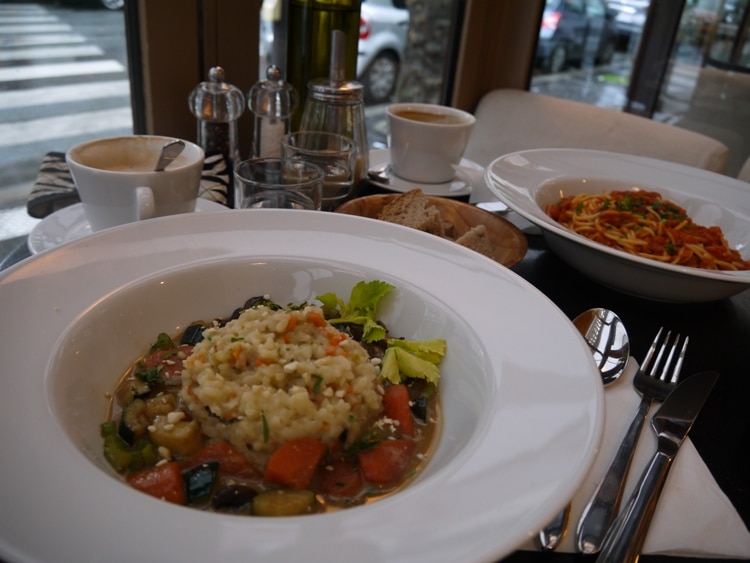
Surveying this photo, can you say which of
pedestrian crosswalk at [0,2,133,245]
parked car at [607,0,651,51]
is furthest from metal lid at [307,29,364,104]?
parked car at [607,0,651,51]

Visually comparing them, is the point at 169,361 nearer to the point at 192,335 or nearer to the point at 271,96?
the point at 192,335

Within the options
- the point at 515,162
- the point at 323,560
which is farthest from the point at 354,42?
the point at 323,560

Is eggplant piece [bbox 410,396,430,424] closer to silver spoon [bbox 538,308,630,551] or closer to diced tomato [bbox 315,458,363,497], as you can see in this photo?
Answer: diced tomato [bbox 315,458,363,497]

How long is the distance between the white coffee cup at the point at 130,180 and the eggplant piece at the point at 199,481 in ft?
2.26

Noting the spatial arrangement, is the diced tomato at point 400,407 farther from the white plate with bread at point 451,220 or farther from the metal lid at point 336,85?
the metal lid at point 336,85

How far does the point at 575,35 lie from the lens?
428cm

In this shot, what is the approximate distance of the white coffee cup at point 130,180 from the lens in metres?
1.35

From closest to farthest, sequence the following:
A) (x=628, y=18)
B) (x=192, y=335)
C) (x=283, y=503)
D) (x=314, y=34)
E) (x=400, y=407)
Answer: (x=283, y=503) < (x=400, y=407) < (x=192, y=335) < (x=314, y=34) < (x=628, y=18)

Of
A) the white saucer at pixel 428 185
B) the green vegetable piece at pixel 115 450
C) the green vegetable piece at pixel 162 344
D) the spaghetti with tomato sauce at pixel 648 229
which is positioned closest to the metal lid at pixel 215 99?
the white saucer at pixel 428 185

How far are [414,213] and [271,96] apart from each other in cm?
68

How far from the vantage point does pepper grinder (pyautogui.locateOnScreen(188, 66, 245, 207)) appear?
6.03ft

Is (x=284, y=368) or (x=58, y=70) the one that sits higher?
(x=58, y=70)

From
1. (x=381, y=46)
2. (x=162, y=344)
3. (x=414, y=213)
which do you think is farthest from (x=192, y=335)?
(x=381, y=46)

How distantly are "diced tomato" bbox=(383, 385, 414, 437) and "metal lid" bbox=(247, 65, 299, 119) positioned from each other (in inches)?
46.9
